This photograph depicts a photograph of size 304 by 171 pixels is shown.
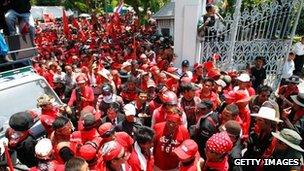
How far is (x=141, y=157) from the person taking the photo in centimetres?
358

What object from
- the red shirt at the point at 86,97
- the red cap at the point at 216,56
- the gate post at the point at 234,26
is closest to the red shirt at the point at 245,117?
the red shirt at the point at 86,97

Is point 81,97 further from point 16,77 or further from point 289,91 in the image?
point 289,91

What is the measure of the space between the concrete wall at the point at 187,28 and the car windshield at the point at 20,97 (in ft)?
13.6

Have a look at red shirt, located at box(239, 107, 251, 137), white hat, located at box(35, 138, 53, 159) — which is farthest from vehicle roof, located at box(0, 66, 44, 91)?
red shirt, located at box(239, 107, 251, 137)

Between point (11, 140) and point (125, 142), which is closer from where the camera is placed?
point (125, 142)

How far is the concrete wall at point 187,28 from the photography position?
814 centimetres

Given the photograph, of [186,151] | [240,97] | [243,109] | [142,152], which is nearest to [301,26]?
[240,97]

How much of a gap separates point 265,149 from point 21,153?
10.6ft

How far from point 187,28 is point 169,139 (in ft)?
16.6

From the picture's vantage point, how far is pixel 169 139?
3.88 metres

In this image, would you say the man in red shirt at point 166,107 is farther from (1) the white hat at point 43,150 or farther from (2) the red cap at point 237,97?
(1) the white hat at point 43,150

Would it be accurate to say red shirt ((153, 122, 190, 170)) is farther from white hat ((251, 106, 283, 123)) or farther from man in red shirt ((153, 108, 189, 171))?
white hat ((251, 106, 283, 123))

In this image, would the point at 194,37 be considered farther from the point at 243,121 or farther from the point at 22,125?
the point at 22,125

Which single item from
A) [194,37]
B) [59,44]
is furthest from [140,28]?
[194,37]
